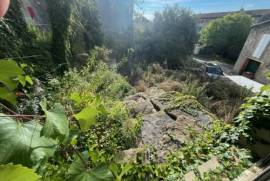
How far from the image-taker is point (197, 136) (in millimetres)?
3475

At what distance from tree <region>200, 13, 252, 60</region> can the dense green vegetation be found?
22077 mm

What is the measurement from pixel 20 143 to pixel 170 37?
12.6 meters

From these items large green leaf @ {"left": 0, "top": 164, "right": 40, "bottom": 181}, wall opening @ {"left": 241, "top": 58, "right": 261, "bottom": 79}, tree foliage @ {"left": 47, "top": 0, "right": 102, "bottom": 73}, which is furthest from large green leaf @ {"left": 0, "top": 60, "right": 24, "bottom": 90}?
wall opening @ {"left": 241, "top": 58, "right": 261, "bottom": 79}

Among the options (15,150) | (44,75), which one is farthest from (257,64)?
(15,150)

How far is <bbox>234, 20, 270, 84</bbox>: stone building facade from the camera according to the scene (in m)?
18.3

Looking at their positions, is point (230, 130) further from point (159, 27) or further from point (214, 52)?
point (214, 52)

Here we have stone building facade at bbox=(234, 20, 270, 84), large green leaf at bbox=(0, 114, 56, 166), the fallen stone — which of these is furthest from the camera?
stone building facade at bbox=(234, 20, 270, 84)

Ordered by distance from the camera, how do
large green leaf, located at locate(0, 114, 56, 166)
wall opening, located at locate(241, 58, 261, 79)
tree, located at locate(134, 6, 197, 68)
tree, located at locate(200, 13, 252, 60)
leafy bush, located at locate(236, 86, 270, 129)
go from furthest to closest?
tree, located at locate(200, 13, 252, 60)
wall opening, located at locate(241, 58, 261, 79)
tree, located at locate(134, 6, 197, 68)
leafy bush, located at locate(236, 86, 270, 129)
large green leaf, located at locate(0, 114, 56, 166)

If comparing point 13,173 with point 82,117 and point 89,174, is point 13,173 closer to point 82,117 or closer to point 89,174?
point 89,174

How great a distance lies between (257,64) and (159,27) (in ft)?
41.3

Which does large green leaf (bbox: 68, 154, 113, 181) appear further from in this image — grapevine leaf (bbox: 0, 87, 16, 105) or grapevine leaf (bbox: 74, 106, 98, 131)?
grapevine leaf (bbox: 0, 87, 16, 105)

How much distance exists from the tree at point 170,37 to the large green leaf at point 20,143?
11617 mm

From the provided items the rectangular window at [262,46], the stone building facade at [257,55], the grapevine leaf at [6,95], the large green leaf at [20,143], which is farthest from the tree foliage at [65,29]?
the rectangular window at [262,46]

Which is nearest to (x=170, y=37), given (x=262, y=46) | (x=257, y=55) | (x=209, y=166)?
(x=209, y=166)
